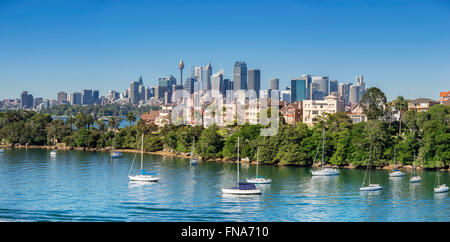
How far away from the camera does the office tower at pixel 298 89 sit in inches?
3497

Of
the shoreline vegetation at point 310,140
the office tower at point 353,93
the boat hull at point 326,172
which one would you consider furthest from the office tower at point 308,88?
the boat hull at point 326,172

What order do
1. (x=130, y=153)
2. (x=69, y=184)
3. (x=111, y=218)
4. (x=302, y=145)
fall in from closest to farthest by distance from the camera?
(x=111, y=218), (x=69, y=184), (x=302, y=145), (x=130, y=153)

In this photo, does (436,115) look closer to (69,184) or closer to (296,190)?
(296,190)

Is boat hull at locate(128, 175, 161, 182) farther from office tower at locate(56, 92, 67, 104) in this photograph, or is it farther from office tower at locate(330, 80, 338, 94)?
office tower at locate(56, 92, 67, 104)

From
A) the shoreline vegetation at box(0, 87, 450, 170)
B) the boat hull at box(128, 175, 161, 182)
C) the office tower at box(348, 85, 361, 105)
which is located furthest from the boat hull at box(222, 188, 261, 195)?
the office tower at box(348, 85, 361, 105)

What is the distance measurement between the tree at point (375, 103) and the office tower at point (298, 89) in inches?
2075

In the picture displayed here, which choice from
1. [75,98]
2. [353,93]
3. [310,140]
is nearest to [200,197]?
[310,140]

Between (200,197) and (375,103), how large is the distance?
22.1 m

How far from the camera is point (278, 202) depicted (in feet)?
56.8

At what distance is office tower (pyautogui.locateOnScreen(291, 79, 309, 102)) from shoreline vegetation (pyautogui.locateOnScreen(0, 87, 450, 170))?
50.0 m

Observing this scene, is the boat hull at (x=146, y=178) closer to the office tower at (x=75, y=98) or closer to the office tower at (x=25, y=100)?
the office tower at (x=25, y=100)
